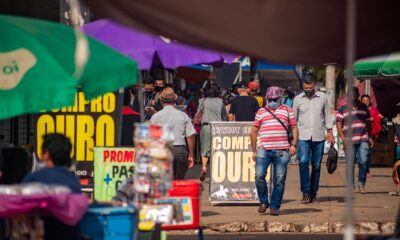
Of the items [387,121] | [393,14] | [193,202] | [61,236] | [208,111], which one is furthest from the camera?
[387,121]

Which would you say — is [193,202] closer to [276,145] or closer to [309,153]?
[276,145]

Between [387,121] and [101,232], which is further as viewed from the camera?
[387,121]

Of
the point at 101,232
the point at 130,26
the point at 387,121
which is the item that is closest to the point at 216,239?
the point at 101,232

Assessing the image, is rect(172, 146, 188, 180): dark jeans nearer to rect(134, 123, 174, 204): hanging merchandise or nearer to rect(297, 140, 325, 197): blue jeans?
rect(297, 140, 325, 197): blue jeans

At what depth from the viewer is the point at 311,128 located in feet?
59.2

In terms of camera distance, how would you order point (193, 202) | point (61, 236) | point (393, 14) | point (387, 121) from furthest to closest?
point (387, 121), point (193, 202), point (61, 236), point (393, 14)

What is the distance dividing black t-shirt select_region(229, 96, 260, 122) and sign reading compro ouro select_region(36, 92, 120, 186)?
263 inches

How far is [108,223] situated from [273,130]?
744 cm

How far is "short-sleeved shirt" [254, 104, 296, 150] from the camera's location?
16156 millimetres

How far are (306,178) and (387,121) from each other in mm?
10773

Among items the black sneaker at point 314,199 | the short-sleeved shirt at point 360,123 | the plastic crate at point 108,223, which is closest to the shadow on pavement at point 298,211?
the black sneaker at point 314,199

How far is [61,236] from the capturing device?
8.67 meters

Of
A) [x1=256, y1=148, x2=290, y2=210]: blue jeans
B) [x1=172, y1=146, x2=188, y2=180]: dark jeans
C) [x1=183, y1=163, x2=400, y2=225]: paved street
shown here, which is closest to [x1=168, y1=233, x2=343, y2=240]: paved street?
[x1=183, y1=163, x2=400, y2=225]: paved street

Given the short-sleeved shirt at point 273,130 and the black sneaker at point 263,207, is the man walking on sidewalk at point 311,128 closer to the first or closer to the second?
the black sneaker at point 263,207
